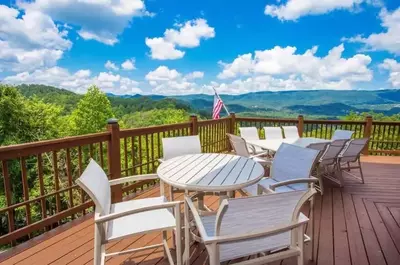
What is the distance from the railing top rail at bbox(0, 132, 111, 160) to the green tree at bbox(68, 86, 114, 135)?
22.8 metres

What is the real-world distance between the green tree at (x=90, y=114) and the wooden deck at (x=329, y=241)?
2320cm

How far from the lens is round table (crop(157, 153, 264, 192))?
1.94m

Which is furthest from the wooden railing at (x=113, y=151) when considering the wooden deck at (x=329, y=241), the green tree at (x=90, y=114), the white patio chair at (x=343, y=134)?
the green tree at (x=90, y=114)

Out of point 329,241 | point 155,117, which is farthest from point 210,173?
point 155,117

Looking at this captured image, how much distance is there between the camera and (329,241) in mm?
2525

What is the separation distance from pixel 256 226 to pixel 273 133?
4.35m

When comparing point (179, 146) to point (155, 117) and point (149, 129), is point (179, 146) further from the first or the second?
point (155, 117)

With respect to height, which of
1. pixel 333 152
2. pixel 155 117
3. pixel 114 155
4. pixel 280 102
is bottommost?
pixel 155 117

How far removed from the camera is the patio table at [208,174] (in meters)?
1.91

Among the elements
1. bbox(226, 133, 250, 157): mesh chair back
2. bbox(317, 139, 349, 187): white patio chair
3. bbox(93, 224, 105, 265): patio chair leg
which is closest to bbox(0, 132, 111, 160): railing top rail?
bbox(93, 224, 105, 265): patio chair leg

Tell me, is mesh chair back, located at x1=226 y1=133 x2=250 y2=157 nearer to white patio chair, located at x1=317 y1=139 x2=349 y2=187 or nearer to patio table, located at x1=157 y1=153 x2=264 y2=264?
patio table, located at x1=157 y1=153 x2=264 y2=264

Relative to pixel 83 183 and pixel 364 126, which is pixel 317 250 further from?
pixel 364 126

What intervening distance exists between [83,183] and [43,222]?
5.19 feet

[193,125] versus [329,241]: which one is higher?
[193,125]
